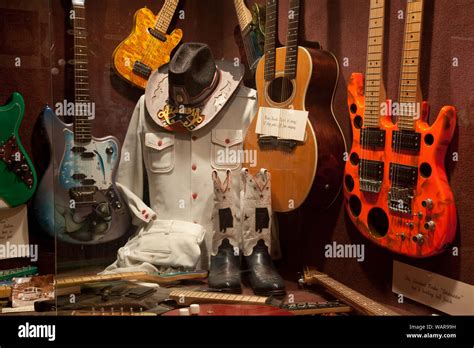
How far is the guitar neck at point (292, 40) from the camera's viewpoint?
1.57 meters

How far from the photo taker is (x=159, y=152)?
65.0 inches

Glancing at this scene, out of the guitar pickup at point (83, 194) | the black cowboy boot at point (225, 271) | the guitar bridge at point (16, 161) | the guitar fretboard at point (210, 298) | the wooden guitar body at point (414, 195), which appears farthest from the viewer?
the guitar bridge at point (16, 161)

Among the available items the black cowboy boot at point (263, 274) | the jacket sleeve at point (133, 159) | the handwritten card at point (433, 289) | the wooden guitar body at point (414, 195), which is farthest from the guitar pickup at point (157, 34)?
the handwritten card at point (433, 289)

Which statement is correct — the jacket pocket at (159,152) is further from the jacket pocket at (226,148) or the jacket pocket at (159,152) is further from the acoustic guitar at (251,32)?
the acoustic guitar at (251,32)

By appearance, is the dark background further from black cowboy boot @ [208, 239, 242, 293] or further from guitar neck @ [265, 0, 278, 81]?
black cowboy boot @ [208, 239, 242, 293]

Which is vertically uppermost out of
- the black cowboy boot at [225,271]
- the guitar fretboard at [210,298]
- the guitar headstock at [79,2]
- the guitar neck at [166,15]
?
the guitar headstock at [79,2]

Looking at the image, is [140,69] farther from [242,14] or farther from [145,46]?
[242,14]

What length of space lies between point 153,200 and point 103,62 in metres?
0.47

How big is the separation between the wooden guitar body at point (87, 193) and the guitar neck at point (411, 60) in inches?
35.4

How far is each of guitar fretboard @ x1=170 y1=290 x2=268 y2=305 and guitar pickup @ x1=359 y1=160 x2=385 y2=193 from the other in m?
0.44

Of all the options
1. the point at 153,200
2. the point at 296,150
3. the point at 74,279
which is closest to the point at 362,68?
the point at 296,150

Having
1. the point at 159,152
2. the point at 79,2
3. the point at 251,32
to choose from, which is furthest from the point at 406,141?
the point at 79,2
